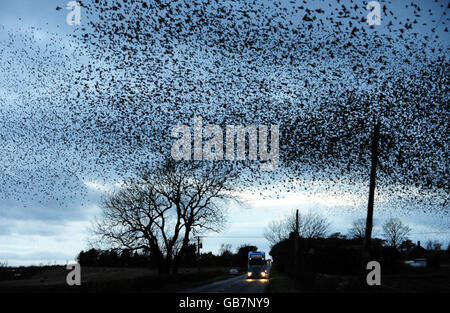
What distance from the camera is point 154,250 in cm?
4531

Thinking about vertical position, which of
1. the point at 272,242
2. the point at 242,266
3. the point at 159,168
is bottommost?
the point at 242,266

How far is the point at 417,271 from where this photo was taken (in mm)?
48906

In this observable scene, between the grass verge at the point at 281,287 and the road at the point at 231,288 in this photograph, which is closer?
the grass verge at the point at 281,287

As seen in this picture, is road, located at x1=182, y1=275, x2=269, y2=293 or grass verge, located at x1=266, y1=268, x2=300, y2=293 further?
road, located at x1=182, y1=275, x2=269, y2=293

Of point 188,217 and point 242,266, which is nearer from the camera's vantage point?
point 188,217

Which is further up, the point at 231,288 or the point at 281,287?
the point at 281,287

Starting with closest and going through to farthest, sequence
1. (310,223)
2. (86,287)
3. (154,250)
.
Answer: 1. (86,287)
2. (154,250)
3. (310,223)

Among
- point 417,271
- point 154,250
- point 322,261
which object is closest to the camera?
point 322,261
